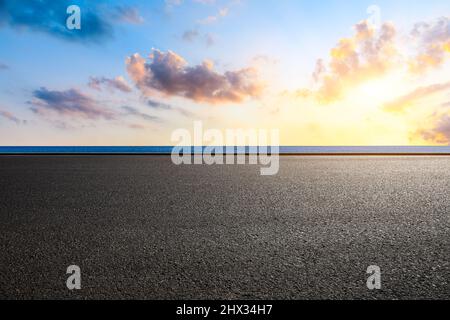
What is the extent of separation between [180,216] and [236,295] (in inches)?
123

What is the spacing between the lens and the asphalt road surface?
9.53 feet

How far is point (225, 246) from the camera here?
405 centimetres

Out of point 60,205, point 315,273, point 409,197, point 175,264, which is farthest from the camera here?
point 409,197

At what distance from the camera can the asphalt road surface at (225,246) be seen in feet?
9.53

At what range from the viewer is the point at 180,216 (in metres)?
5.74

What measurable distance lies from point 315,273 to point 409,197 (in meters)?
5.83

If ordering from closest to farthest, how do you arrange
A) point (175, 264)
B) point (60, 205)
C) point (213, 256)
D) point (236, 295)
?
point (236, 295), point (175, 264), point (213, 256), point (60, 205)

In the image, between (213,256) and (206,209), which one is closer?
(213,256)

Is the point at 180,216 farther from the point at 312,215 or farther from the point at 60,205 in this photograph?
the point at 60,205

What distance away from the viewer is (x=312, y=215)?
229 inches
